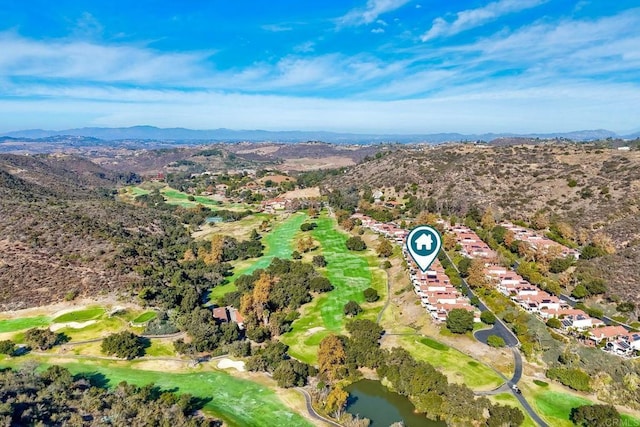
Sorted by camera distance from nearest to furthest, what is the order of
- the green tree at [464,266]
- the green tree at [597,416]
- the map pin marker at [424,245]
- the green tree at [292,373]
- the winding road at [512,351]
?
the green tree at [597,416] < the winding road at [512,351] < the green tree at [292,373] < the map pin marker at [424,245] < the green tree at [464,266]

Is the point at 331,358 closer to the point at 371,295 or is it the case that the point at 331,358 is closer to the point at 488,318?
the point at 371,295

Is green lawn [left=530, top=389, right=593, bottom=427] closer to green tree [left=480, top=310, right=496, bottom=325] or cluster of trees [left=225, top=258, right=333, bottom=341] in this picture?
green tree [left=480, top=310, right=496, bottom=325]

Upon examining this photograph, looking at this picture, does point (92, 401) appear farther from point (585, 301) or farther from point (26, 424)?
point (585, 301)

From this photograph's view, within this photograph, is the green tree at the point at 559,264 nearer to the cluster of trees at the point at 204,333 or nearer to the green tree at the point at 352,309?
the green tree at the point at 352,309

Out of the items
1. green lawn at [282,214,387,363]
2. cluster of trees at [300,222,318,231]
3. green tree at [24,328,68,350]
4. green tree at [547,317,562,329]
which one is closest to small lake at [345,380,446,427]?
green lawn at [282,214,387,363]

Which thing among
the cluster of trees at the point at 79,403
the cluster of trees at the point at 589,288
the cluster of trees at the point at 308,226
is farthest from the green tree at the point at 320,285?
the cluster of trees at the point at 308,226

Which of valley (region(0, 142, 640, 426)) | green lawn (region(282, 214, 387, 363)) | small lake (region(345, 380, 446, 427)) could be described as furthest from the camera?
green lawn (region(282, 214, 387, 363))
